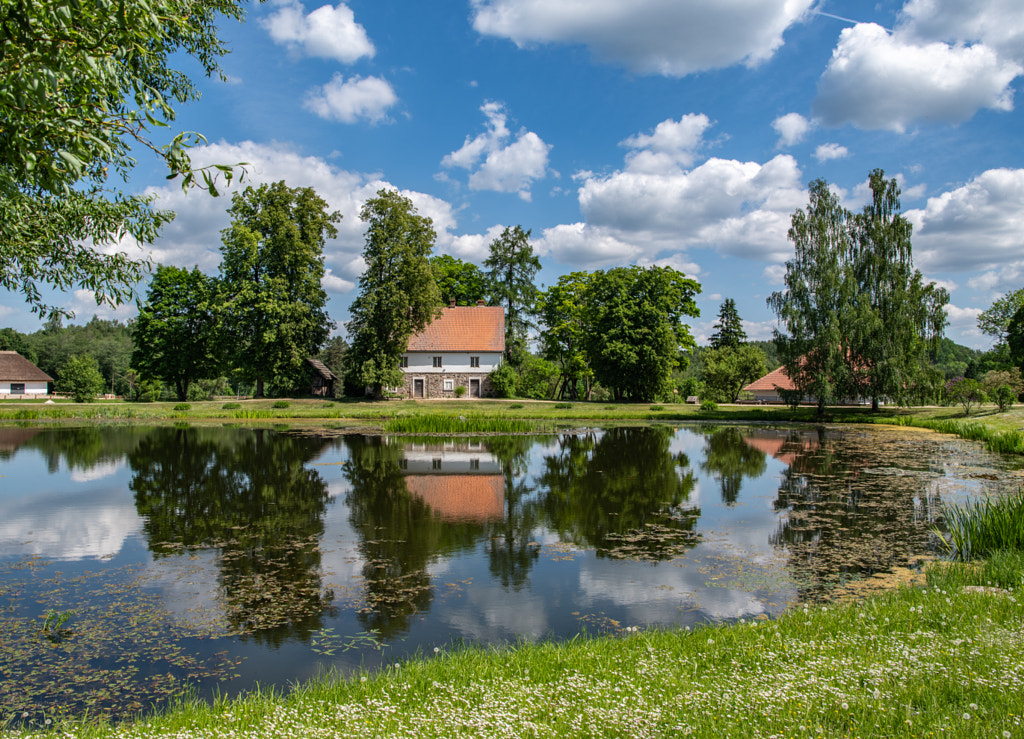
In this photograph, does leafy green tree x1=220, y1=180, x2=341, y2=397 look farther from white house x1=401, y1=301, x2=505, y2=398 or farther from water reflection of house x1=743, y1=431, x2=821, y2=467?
water reflection of house x1=743, y1=431, x2=821, y2=467

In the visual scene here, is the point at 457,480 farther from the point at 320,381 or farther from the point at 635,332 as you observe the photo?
the point at 320,381

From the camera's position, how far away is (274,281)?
4388cm

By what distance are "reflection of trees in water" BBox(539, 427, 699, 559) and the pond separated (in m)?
0.08

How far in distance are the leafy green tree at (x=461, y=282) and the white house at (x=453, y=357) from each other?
209 inches

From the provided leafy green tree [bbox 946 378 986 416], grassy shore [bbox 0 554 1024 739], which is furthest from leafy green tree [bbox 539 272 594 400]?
grassy shore [bbox 0 554 1024 739]

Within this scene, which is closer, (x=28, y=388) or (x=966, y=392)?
(x=966, y=392)

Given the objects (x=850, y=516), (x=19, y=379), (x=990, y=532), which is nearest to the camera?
(x=990, y=532)

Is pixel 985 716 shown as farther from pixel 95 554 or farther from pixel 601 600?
pixel 95 554

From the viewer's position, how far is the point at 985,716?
353 centimetres

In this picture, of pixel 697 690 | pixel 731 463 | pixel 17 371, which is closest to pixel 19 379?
pixel 17 371

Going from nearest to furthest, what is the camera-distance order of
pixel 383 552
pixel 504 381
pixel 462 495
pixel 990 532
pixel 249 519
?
pixel 990 532
pixel 383 552
pixel 249 519
pixel 462 495
pixel 504 381

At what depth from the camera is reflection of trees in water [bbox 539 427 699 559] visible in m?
10.1

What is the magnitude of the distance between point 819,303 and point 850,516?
2808 cm

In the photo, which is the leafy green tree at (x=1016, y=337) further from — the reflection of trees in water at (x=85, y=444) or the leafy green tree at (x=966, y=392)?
the reflection of trees in water at (x=85, y=444)
